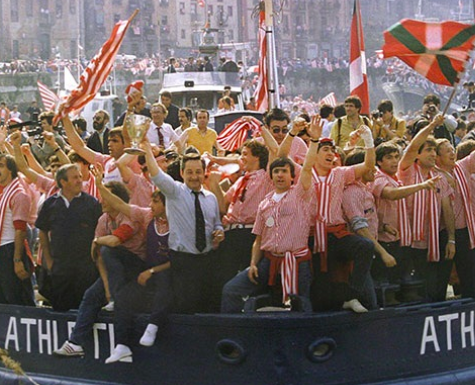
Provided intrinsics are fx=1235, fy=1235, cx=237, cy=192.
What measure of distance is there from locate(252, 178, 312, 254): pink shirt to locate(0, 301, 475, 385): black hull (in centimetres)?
51

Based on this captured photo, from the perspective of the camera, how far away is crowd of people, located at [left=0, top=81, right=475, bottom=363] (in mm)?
8969

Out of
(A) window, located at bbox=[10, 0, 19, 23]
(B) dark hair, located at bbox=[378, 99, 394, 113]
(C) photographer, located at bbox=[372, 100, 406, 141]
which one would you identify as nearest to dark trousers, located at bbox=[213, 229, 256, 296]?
(C) photographer, located at bbox=[372, 100, 406, 141]

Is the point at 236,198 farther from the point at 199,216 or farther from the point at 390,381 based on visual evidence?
the point at 390,381

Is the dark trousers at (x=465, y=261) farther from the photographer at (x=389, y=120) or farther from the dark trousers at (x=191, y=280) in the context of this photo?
the photographer at (x=389, y=120)

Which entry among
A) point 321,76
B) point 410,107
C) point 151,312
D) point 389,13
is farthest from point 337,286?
point 321,76

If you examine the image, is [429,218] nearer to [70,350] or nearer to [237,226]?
[237,226]

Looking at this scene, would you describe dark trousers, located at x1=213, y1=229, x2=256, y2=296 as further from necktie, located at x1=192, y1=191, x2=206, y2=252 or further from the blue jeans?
necktie, located at x1=192, y1=191, x2=206, y2=252

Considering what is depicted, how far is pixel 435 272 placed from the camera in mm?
10078

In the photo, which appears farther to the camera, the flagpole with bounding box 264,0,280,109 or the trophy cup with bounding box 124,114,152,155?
the flagpole with bounding box 264,0,280,109

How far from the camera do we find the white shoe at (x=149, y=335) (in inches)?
357

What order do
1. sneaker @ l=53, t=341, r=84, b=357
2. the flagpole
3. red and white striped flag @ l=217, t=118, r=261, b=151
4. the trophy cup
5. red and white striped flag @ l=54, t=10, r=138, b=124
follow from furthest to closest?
the flagpole → red and white striped flag @ l=217, t=118, r=261, b=151 → red and white striped flag @ l=54, t=10, r=138, b=124 → sneaker @ l=53, t=341, r=84, b=357 → the trophy cup

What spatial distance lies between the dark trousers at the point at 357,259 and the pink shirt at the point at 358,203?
0.78 ft

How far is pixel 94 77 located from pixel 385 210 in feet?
8.51

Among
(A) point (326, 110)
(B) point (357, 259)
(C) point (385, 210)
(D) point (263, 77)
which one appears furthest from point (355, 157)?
(D) point (263, 77)
